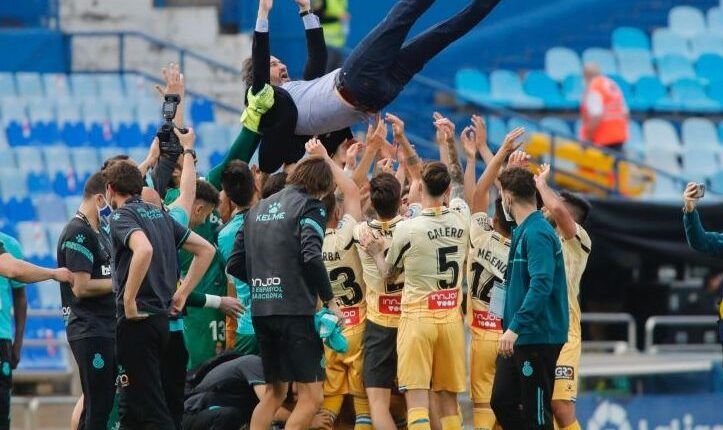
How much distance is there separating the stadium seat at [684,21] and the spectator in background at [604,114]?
3352 mm

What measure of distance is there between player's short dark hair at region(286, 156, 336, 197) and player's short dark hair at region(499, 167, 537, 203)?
1.18 meters

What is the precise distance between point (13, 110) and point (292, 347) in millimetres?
9930

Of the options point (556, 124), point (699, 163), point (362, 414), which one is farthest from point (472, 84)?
point (362, 414)

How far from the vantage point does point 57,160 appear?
18328mm

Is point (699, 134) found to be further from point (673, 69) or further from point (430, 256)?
point (430, 256)

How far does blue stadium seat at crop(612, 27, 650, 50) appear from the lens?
2342 centimetres

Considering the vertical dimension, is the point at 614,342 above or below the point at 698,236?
below

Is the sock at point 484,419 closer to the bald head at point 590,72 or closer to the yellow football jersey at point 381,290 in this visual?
the yellow football jersey at point 381,290

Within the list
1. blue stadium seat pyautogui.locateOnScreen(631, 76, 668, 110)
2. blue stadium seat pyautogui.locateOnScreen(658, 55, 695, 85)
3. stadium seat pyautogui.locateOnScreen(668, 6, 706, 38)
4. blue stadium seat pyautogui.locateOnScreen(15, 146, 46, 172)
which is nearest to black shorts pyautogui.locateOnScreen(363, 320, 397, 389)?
blue stadium seat pyautogui.locateOnScreen(15, 146, 46, 172)

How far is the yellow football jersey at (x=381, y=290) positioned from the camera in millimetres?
11102

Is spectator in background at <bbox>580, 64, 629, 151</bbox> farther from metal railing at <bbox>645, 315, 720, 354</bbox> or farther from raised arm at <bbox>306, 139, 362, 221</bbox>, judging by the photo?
raised arm at <bbox>306, 139, 362, 221</bbox>

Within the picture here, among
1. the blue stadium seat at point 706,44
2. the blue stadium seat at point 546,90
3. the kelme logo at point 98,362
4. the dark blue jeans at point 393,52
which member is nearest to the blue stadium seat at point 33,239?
the kelme logo at point 98,362

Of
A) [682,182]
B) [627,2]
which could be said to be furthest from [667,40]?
[682,182]

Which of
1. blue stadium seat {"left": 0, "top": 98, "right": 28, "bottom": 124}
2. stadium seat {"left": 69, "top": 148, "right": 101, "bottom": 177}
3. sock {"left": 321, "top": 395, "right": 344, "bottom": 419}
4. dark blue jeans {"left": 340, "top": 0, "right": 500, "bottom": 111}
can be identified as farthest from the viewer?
blue stadium seat {"left": 0, "top": 98, "right": 28, "bottom": 124}
